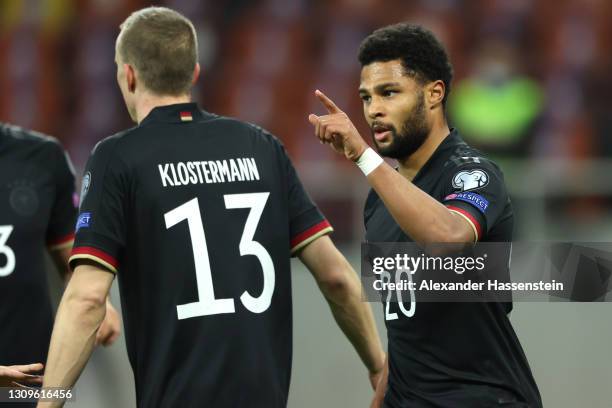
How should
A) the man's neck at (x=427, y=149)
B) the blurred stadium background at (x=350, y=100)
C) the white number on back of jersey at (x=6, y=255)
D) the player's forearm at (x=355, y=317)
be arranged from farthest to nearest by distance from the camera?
the blurred stadium background at (x=350, y=100)
the white number on back of jersey at (x=6, y=255)
the player's forearm at (x=355, y=317)
the man's neck at (x=427, y=149)

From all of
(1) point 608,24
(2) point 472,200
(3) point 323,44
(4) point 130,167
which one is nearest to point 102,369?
(4) point 130,167

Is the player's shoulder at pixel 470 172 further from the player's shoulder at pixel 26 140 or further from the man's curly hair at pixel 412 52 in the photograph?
the player's shoulder at pixel 26 140

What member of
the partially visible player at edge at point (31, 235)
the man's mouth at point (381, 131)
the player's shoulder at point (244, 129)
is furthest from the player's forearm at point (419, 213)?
the partially visible player at edge at point (31, 235)

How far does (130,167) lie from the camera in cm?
379

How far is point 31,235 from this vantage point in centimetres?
466

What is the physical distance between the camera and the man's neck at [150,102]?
3.96m

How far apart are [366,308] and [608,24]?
319 inches

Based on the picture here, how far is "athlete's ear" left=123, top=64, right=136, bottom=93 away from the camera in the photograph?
394cm

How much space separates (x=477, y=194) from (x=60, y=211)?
6.74 feet

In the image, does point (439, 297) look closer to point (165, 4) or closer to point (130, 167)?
point (130, 167)

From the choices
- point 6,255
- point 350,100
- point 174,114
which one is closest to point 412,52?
point 174,114

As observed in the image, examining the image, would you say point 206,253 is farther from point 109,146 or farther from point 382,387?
point 382,387

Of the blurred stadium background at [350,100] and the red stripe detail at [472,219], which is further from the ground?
the blurred stadium background at [350,100]

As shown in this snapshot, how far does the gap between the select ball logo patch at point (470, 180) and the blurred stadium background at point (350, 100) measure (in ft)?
10.1
